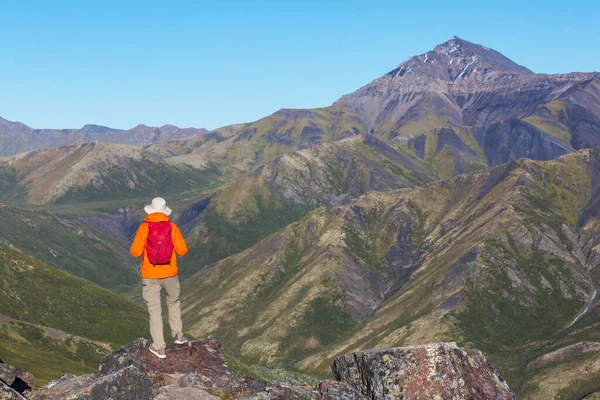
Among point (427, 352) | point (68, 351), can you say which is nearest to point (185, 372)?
point (427, 352)

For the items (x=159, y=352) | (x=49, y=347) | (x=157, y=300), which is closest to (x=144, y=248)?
(x=157, y=300)

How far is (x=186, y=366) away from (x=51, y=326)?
528 ft

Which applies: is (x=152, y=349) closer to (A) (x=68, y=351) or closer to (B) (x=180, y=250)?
(B) (x=180, y=250)

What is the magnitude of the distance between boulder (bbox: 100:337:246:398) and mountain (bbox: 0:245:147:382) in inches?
3303

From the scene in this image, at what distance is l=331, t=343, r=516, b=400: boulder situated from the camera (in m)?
27.4

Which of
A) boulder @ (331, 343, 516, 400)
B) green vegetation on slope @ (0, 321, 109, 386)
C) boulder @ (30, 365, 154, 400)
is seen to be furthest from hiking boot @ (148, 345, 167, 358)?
green vegetation on slope @ (0, 321, 109, 386)

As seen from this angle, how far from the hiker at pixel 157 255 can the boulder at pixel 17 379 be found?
10800 millimetres

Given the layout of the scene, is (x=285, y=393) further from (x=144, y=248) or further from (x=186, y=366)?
(x=144, y=248)

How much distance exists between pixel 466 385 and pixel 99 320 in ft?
603

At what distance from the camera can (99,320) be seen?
7466 inches

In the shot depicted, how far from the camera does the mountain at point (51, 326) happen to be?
121 metres

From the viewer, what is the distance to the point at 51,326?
169625 millimetres

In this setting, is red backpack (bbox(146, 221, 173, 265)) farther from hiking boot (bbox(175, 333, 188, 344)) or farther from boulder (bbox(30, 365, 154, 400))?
boulder (bbox(30, 365, 154, 400))

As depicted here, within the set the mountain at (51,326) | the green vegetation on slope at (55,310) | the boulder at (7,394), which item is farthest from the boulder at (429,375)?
the green vegetation on slope at (55,310)
